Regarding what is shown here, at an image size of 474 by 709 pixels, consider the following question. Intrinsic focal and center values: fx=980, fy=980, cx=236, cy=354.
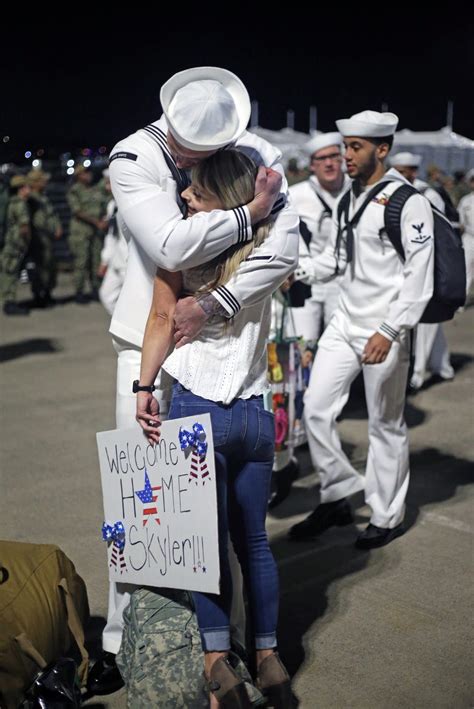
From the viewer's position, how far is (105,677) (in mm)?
3396

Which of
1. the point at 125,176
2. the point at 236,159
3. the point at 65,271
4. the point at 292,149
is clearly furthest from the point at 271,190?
the point at 292,149

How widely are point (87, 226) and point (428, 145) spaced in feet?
34.2

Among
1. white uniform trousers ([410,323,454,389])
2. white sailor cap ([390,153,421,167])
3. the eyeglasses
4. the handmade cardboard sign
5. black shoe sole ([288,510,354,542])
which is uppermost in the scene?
the eyeglasses

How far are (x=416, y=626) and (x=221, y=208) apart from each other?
74.8 inches

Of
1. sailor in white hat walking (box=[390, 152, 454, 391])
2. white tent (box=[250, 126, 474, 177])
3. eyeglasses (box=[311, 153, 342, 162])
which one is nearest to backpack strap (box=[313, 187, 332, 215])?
eyeglasses (box=[311, 153, 342, 162])

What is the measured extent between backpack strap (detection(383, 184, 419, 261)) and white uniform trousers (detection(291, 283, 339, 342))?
1.97 metres

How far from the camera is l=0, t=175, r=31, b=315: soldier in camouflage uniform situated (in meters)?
13.0

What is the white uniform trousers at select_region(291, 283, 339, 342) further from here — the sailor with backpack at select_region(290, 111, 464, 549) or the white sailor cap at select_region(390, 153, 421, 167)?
the white sailor cap at select_region(390, 153, 421, 167)

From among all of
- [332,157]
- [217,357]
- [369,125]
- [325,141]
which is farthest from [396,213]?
[325,141]

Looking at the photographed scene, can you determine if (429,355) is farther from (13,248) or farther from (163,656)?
(13,248)

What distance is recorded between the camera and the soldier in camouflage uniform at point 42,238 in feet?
45.2

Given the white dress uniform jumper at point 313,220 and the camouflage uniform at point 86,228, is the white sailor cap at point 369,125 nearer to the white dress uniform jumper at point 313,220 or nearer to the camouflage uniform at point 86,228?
the white dress uniform jumper at point 313,220

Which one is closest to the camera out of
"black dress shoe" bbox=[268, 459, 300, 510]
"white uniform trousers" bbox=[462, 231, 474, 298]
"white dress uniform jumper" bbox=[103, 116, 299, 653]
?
"white dress uniform jumper" bbox=[103, 116, 299, 653]

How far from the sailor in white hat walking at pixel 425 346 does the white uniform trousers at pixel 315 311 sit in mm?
1416
